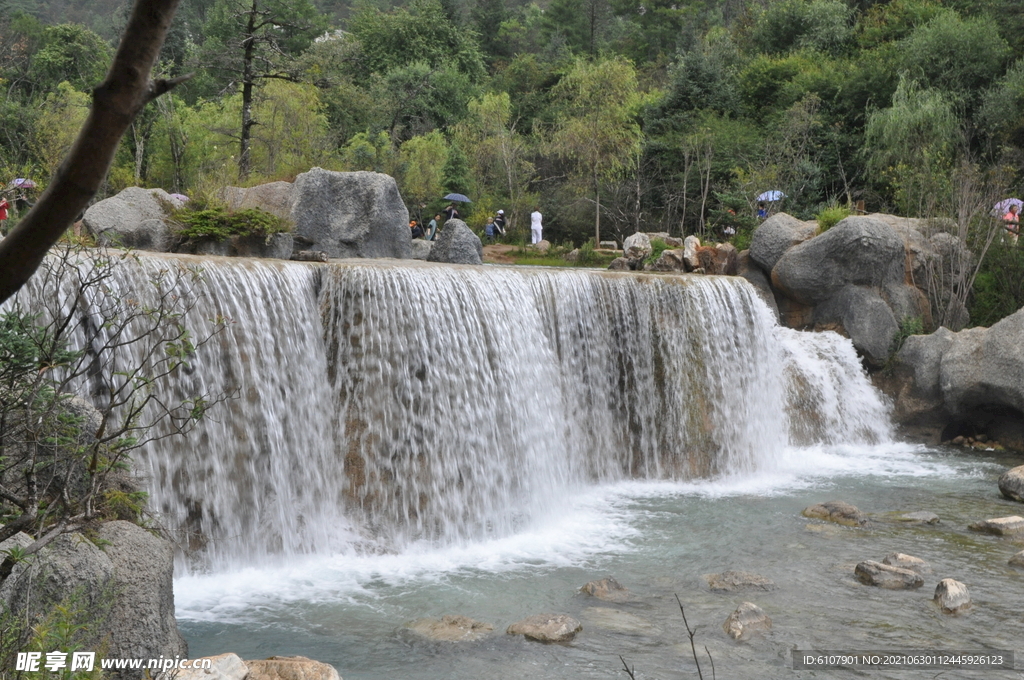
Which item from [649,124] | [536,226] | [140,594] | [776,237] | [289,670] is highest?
[649,124]

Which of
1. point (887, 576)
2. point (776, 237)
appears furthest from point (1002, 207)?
point (887, 576)

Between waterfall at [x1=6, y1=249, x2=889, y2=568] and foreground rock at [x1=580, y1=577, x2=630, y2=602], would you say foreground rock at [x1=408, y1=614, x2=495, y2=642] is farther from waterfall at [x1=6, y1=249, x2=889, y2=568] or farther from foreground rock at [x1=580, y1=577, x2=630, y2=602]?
waterfall at [x1=6, y1=249, x2=889, y2=568]

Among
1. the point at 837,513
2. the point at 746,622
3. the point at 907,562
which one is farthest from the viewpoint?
the point at 837,513

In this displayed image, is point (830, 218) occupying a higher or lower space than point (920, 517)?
higher

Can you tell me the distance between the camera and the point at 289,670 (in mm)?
4492

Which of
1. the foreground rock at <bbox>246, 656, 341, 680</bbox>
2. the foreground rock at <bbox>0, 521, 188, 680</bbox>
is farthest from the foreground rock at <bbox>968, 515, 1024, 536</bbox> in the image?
the foreground rock at <bbox>0, 521, 188, 680</bbox>

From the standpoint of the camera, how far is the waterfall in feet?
23.7

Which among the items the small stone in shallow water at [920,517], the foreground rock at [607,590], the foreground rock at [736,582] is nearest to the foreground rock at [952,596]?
the foreground rock at [736,582]

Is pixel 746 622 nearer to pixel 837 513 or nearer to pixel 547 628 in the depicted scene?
pixel 547 628

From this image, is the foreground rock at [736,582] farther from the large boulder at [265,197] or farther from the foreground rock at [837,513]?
the large boulder at [265,197]

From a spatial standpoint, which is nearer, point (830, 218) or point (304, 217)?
point (304, 217)

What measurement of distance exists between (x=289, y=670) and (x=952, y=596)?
4.74m

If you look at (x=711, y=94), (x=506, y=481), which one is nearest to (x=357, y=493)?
(x=506, y=481)

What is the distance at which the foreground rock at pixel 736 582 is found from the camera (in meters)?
6.73
